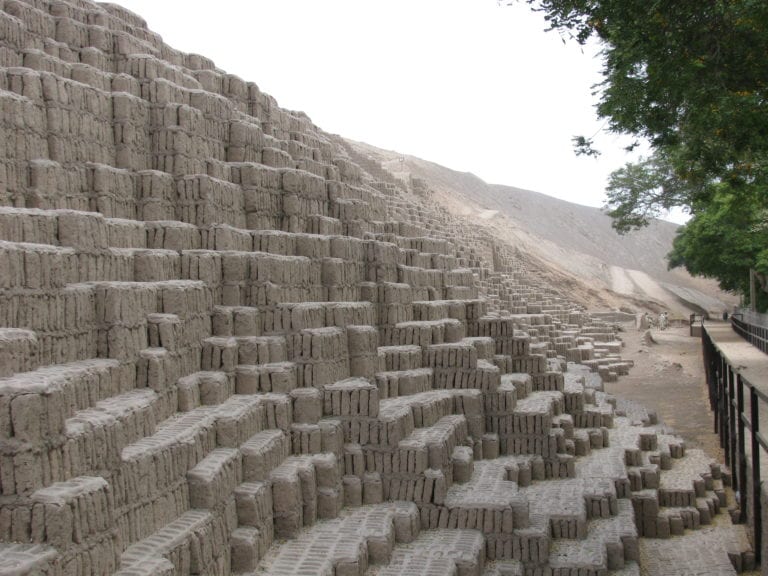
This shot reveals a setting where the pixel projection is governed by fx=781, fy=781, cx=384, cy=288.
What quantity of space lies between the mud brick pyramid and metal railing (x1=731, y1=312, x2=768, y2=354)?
8.93 metres

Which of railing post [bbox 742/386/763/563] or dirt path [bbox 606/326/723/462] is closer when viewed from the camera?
railing post [bbox 742/386/763/563]

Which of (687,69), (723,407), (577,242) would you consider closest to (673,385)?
(723,407)

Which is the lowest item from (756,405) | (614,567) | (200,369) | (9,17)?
(614,567)

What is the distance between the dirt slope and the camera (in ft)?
148

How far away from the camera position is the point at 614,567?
24.8 feet

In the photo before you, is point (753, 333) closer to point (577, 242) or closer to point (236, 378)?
point (236, 378)

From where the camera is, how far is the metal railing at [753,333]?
19288mm

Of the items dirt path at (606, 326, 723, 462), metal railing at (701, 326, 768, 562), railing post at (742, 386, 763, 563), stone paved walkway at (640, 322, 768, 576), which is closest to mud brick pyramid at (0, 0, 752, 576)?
stone paved walkway at (640, 322, 768, 576)

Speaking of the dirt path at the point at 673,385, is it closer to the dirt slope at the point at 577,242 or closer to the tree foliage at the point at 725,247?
the tree foliage at the point at 725,247

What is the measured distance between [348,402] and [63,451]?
336 cm

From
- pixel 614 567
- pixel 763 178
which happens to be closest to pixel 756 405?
pixel 614 567

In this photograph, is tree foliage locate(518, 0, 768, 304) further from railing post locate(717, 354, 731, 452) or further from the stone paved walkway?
railing post locate(717, 354, 731, 452)

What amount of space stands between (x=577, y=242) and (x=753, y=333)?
146 feet

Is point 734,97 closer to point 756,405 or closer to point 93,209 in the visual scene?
point 756,405
